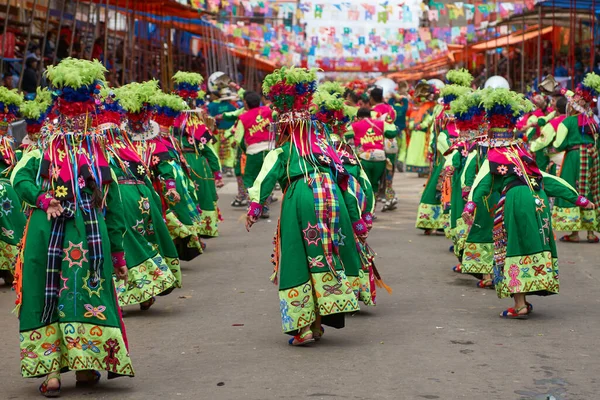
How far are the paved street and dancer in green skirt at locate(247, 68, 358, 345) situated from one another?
28 centimetres

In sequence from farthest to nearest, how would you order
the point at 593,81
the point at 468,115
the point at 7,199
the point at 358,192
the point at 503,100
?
the point at 593,81 < the point at 468,115 < the point at 7,199 < the point at 503,100 < the point at 358,192

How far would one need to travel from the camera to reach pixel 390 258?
41.8 feet

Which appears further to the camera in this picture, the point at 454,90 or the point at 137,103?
the point at 454,90

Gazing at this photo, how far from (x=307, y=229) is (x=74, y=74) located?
82.8 inches

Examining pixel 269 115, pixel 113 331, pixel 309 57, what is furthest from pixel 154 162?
pixel 309 57

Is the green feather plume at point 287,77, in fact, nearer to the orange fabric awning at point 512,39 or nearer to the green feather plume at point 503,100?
the green feather plume at point 503,100

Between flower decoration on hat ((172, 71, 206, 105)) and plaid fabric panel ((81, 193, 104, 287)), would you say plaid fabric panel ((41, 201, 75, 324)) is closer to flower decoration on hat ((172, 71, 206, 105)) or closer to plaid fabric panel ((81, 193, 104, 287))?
plaid fabric panel ((81, 193, 104, 287))

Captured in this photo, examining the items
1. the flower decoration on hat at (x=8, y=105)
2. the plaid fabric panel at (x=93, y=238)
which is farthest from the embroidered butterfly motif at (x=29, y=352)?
the flower decoration on hat at (x=8, y=105)

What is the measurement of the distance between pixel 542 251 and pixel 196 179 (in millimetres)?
5937

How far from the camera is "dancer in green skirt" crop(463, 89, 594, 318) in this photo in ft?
28.7

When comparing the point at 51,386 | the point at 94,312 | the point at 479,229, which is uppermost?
the point at 479,229

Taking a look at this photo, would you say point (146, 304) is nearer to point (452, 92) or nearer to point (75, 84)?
point (75, 84)

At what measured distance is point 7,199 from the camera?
35.7 ft

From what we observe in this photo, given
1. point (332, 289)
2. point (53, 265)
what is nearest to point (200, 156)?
point (332, 289)
